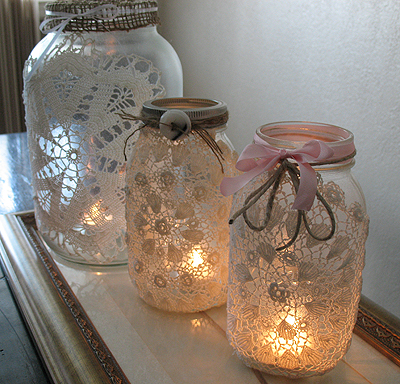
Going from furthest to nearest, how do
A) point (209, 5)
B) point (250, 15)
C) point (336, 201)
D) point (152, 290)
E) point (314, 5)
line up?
1. point (209, 5)
2. point (250, 15)
3. point (314, 5)
4. point (152, 290)
5. point (336, 201)

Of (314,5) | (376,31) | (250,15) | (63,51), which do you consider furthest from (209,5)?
(63,51)

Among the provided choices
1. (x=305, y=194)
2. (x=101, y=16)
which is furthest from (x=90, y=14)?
(x=305, y=194)

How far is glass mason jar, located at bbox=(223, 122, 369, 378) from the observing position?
406mm

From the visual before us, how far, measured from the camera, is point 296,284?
427 millimetres

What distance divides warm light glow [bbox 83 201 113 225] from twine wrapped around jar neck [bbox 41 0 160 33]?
24 centimetres

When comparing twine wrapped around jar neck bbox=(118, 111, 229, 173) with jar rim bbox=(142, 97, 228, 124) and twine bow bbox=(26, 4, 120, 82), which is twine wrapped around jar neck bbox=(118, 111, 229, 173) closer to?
jar rim bbox=(142, 97, 228, 124)

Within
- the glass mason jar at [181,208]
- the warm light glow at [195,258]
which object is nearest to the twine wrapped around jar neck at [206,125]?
the glass mason jar at [181,208]

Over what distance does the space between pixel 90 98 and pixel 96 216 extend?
0.55 feet

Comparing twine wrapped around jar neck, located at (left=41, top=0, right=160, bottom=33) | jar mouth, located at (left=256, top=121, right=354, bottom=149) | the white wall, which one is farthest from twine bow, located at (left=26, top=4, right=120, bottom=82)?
the white wall

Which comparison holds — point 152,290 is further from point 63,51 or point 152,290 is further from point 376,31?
point 376,31

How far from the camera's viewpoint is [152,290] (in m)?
0.56

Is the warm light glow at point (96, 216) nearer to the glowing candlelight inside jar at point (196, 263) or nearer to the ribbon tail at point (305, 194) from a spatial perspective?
the glowing candlelight inside jar at point (196, 263)

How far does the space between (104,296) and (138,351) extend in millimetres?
133

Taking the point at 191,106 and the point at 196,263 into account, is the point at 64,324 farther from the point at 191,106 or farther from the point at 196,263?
the point at 191,106
